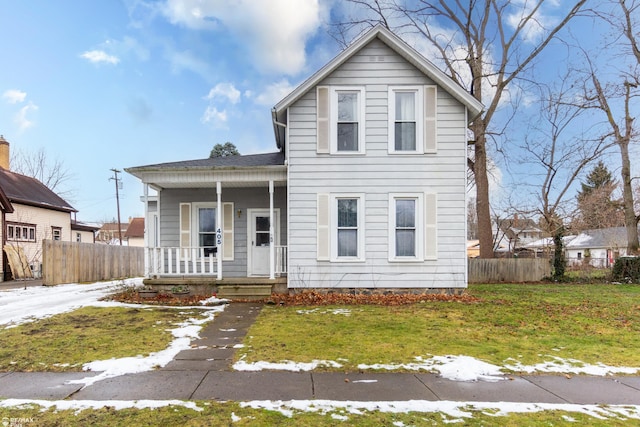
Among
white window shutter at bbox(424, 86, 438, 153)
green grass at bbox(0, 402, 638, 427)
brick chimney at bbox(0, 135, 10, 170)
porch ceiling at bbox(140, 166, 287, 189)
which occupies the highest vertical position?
brick chimney at bbox(0, 135, 10, 170)

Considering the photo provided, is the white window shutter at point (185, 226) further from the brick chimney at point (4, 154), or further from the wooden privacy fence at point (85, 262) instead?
the brick chimney at point (4, 154)

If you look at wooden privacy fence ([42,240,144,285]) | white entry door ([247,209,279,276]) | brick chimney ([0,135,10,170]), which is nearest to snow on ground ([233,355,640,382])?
white entry door ([247,209,279,276])

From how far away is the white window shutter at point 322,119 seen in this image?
10.1m

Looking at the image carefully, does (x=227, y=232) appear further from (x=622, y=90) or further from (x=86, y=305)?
(x=622, y=90)

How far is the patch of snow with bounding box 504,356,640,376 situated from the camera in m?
4.49

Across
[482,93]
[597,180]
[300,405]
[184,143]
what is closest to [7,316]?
[300,405]

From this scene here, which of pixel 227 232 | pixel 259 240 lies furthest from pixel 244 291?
pixel 227 232

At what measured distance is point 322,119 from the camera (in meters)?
10.1

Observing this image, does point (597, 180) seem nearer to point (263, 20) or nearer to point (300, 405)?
point (263, 20)

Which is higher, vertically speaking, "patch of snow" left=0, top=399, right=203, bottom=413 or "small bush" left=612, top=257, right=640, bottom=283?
"patch of snow" left=0, top=399, right=203, bottom=413

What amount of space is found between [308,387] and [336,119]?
7771 millimetres

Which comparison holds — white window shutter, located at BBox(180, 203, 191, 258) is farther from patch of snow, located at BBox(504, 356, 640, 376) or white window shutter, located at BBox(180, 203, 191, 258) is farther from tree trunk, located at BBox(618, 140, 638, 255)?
tree trunk, located at BBox(618, 140, 638, 255)

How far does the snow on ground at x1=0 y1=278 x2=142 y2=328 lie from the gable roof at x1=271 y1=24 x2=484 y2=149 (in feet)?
24.1

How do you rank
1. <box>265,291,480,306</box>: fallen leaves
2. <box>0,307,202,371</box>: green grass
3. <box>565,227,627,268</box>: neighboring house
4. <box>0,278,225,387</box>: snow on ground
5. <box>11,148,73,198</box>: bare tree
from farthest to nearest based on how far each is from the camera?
1. <box>565,227,627,268</box>: neighboring house
2. <box>11,148,73,198</box>: bare tree
3. <box>265,291,480,306</box>: fallen leaves
4. <box>0,307,202,371</box>: green grass
5. <box>0,278,225,387</box>: snow on ground
